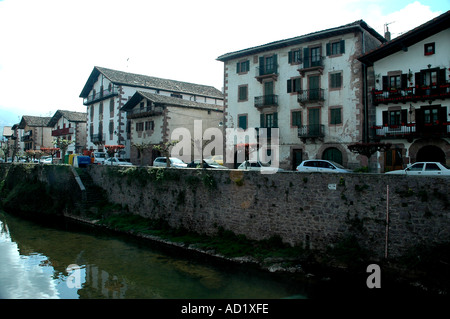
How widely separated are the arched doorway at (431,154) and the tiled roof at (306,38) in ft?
30.5

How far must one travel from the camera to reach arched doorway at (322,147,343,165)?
82.0 feet

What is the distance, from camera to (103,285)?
13148 millimetres

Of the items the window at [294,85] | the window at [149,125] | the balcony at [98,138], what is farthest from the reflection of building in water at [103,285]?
the balcony at [98,138]

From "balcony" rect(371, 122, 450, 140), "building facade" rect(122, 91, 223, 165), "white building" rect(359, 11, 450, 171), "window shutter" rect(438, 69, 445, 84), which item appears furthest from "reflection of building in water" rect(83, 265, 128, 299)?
"building facade" rect(122, 91, 223, 165)

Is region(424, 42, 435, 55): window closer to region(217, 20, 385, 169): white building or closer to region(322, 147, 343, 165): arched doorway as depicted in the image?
region(217, 20, 385, 169): white building

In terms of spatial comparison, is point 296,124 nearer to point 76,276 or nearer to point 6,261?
point 76,276

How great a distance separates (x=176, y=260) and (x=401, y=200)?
971cm

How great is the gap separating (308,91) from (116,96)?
2476 cm

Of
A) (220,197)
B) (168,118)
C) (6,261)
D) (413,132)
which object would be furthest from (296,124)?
(6,261)

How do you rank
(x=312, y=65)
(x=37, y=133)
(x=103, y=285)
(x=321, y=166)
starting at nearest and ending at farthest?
(x=103, y=285) → (x=321, y=166) → (x=312, y=65) → (x=37, y=133)

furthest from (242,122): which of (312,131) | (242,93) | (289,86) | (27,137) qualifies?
(27,137)

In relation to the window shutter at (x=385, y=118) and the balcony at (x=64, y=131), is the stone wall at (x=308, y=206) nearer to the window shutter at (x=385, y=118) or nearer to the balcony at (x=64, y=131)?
the window shutter at (x=385, y=118)

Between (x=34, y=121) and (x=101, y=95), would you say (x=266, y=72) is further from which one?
(x=34, y=121)
